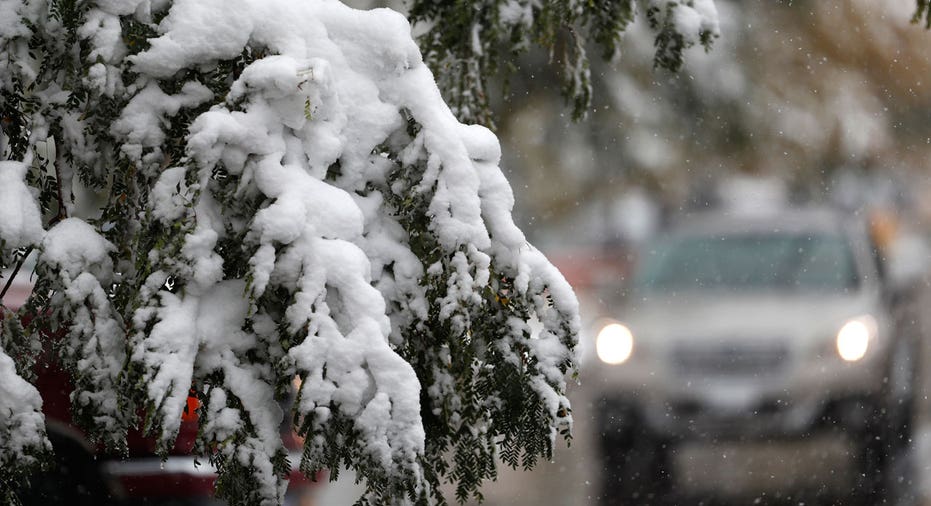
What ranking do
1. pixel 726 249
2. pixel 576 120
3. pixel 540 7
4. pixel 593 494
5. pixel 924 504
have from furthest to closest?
pixel 726 249 → pixel 593 494 → pixel 924 504 → pixel 576 120 → pixel 540 7

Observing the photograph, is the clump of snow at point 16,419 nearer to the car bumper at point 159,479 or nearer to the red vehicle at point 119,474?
the red vehicle at point 119,474

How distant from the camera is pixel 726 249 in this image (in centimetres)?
907

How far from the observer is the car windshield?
803 centimetres

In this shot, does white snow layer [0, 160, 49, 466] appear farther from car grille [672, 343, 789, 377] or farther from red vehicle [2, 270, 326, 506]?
car grille [672, 343, 789, 377]

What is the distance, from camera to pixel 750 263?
8766 mm

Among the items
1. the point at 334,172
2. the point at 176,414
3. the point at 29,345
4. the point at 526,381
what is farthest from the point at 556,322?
the point at 29,345

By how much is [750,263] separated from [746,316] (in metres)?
1.13

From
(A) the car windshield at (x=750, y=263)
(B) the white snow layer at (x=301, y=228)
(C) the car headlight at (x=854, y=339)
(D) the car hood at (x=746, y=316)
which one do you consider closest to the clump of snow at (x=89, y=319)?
(B) the white snow layer at (x=301, y=228)

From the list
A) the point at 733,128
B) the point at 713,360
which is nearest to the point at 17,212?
the point at 713,360

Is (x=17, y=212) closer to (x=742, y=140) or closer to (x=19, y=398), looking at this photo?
(x=19, y=398)

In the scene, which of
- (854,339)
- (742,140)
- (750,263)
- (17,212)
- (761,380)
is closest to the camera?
(17,212)

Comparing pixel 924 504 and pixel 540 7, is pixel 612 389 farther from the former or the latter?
pixel 540 7

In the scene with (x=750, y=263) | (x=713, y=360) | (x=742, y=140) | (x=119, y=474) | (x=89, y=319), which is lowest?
(x=742, y=140)

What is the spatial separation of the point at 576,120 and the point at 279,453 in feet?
7.03
